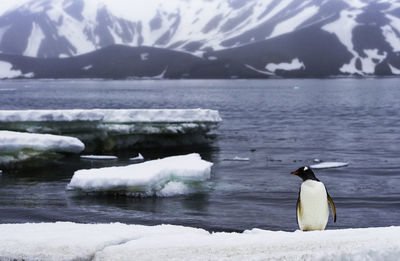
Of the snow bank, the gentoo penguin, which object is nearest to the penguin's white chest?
the gentoo penguin

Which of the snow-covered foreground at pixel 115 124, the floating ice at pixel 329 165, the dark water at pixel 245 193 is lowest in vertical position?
the dark water at pixel 245 193

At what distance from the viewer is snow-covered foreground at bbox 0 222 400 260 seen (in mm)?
5773

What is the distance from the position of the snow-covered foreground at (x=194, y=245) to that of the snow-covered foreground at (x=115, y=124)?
16.3m

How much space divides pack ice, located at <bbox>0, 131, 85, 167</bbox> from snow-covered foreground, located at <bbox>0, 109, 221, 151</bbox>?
337 centimetres

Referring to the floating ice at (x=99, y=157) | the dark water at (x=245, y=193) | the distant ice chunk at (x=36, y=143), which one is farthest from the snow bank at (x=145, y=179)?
the floating ice at (x=99, y=157)

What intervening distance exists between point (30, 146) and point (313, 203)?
43.4 ft

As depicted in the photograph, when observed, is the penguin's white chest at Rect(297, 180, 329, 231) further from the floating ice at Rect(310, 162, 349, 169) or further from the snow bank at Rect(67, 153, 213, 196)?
the floating ice at Rect(310, 162, 349, 169)

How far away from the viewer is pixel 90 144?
24.7m

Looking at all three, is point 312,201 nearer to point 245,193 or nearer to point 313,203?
A: point 313,203

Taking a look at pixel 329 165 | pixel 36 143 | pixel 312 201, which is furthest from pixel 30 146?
pixel 312 201

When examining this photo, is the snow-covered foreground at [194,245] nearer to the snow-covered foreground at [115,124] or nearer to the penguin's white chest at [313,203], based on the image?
the penguin's white chest at [313,203]

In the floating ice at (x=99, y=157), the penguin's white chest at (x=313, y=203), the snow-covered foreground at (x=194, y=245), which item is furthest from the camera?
the floating ice at (x=99, y=157)

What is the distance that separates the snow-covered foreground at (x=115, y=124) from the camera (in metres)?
23.4

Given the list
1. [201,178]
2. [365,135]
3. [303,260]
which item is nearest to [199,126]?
[201,178]
